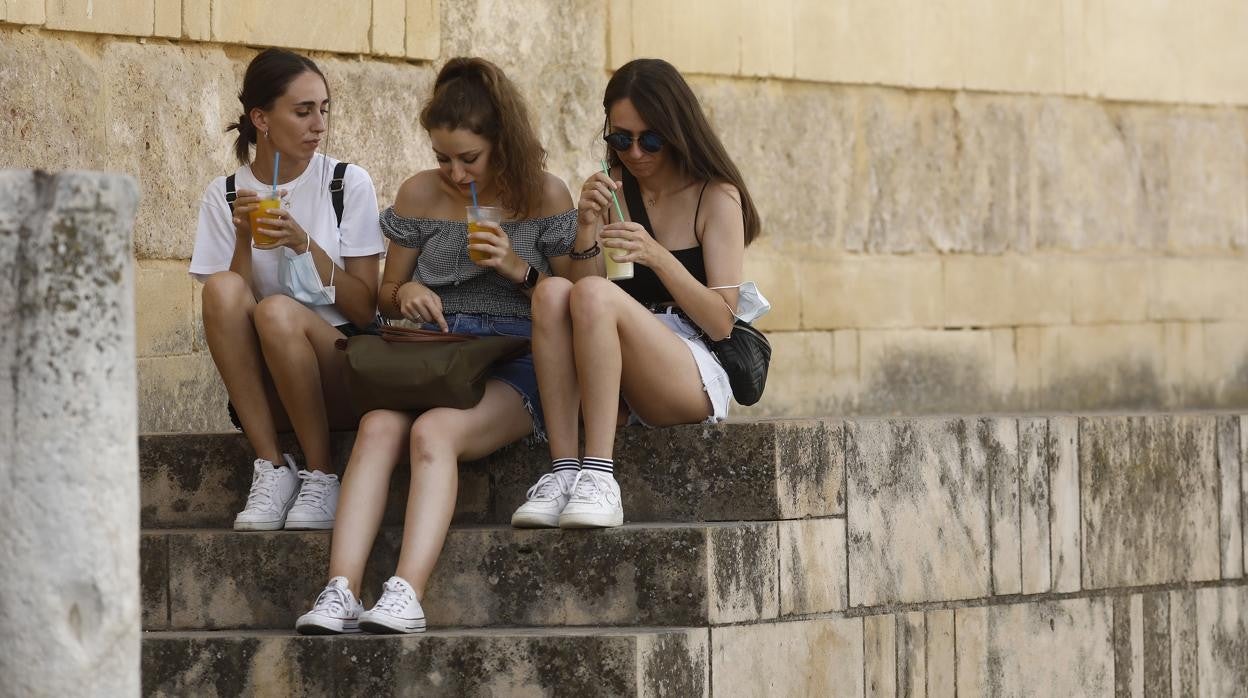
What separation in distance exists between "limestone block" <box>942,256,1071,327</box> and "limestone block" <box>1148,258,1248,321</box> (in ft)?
2.21

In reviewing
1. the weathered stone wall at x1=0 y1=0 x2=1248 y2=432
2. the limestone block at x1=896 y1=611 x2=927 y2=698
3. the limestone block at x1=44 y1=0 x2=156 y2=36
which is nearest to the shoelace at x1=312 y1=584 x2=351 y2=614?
the limestone block at x1=896 y1=611 x2=927 y2=698

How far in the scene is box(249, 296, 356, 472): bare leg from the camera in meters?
5.54

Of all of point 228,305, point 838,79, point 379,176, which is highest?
point 838,79

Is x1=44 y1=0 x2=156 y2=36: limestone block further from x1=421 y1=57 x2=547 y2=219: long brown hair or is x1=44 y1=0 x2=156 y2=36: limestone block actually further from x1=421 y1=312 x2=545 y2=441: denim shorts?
x1=421 y1=312 x2=545 y2=441: denim shorts

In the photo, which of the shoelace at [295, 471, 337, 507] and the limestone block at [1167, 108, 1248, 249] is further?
the limestone block at [1167, 108, 1248, 249]

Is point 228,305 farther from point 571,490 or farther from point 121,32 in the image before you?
point 121,32

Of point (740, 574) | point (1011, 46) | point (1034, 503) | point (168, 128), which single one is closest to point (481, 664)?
point (740, 574)

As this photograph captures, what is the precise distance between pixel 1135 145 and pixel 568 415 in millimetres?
6374

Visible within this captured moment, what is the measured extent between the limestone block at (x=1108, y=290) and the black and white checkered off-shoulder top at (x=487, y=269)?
18.2ft

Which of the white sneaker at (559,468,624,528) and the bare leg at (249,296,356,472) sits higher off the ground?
the bare leg at (249,296,356,472)

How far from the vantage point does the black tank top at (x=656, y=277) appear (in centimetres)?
568

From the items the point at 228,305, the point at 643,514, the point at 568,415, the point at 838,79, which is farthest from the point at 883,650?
the point at 838,79

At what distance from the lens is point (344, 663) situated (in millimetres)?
5039

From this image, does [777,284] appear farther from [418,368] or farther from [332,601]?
[332,601]
